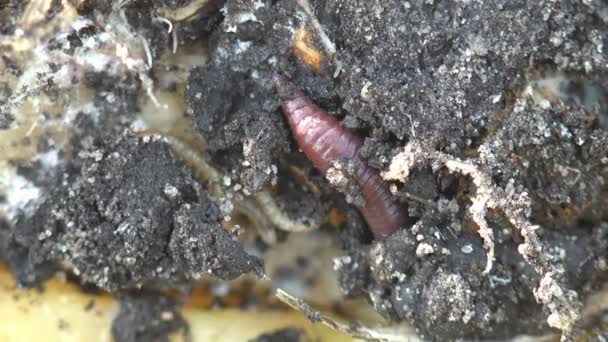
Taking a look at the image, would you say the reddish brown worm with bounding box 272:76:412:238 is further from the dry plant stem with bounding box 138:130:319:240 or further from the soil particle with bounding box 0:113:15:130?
the soil particle with bounding box 0:113:15:130

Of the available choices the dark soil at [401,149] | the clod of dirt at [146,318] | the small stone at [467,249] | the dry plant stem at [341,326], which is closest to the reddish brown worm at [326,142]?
the dark soil at [401,149]

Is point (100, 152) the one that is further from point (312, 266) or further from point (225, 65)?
point (312, 266)

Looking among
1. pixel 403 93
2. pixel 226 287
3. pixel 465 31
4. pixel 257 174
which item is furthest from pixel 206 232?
pixel 465 31

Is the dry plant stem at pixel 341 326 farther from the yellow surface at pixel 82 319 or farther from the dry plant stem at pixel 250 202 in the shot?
the dry plant stem at pixel 250 202

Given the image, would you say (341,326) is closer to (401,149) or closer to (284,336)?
(284,336)

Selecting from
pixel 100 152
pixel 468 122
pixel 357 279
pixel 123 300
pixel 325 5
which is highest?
pixel 325 5

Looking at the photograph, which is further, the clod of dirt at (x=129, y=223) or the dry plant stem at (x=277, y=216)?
the dry plant stem at (x=277, y=216)
